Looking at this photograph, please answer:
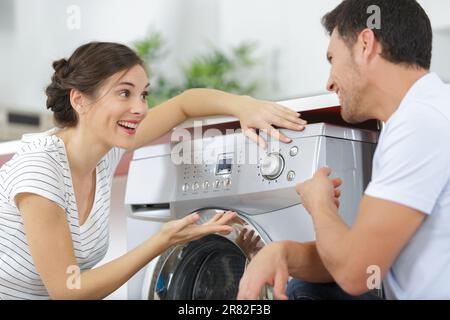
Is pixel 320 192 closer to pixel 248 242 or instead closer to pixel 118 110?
pixel 248 242

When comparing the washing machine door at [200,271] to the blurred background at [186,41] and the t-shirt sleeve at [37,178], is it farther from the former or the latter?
the blurred background at [186,41]

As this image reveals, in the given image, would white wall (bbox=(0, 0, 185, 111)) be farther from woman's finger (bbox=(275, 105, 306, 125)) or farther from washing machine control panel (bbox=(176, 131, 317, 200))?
woman's finger (bbox=(275, 105, 306, 125))

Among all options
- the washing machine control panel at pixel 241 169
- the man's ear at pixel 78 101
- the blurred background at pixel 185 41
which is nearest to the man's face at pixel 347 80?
the washing machine control panel at pixel 241 169

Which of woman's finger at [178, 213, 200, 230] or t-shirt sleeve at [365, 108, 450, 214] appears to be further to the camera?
woman's finger at [178, 213, 200, 230]

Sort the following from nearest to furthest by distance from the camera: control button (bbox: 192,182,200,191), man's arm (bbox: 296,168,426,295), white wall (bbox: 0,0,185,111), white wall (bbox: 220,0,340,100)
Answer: man's arm (bbox: 296,168,426,295) → control button (bbox: 192,182,200,191) → white wall (bbox: 220,0,340,100) → white wall (bbox: 0,0,185,111)

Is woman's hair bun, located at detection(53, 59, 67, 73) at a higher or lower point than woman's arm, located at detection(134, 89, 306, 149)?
higher

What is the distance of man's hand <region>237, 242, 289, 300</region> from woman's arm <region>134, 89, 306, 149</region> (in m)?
0.28

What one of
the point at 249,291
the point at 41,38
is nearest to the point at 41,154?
the point at 249,291

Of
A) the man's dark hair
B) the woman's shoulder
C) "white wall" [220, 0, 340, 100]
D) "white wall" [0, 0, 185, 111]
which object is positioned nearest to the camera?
the man's dark hair

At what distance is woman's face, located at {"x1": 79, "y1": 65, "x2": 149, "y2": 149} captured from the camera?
4.49 feet

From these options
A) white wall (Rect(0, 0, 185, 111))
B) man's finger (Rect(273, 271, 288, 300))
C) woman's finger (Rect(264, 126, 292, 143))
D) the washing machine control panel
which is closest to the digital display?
the washing machine control panel

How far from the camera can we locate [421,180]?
0.92 m

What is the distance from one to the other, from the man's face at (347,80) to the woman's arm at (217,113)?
13 cm
